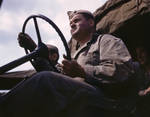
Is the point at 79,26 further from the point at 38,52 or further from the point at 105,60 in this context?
the point at 38,52

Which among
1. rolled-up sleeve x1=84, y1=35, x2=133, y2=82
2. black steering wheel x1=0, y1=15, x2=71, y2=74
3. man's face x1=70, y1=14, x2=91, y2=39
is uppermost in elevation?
black steering wheel x1=0, y1=15, x2=71, y2=74

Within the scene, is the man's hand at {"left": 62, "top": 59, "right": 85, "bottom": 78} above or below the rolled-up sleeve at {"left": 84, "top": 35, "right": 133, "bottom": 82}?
above

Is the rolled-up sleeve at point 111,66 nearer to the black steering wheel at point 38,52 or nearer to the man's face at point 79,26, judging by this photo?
the black steering wheel at point 38,52

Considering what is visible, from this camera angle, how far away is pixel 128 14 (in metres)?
5.72

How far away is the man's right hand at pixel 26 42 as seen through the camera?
301 centimetres

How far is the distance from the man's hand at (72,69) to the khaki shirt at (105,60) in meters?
0.08

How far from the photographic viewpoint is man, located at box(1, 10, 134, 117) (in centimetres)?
225

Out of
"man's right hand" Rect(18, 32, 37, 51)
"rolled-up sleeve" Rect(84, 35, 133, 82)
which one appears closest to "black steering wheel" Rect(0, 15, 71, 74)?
"man's right hand" Rect(18, 32, 37, 51)

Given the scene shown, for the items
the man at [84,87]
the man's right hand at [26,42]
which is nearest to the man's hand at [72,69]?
the man at [84,87]

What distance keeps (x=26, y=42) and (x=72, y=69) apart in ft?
1.70

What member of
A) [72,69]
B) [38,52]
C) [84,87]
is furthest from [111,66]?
[38,52]

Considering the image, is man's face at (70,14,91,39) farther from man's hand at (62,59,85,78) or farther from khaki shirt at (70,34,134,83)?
man's hand at (62,59,85,78)

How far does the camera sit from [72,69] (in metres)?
2.68

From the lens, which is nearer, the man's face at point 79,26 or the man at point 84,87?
the man at point 84,87
